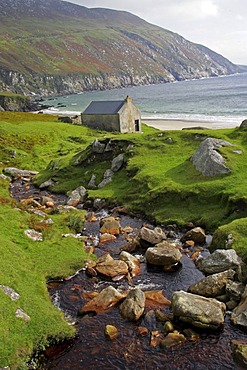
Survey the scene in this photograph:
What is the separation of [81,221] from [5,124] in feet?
169

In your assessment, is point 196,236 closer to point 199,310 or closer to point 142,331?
point 199,310

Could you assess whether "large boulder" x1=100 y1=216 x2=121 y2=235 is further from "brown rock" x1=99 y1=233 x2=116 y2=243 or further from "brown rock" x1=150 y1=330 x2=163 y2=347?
"brown rock" x1=150 y1=330 x2=163 y2=347

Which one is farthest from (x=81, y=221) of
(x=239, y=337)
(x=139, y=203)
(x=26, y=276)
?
(x=239, y=337)

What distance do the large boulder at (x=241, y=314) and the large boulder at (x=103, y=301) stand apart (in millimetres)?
6250

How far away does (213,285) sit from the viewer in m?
20.8

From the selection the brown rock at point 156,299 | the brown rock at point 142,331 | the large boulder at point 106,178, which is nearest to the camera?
the brown rock at point 142,331

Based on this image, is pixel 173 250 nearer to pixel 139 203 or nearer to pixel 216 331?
pixel 216 331

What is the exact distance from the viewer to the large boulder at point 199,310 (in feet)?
59.0

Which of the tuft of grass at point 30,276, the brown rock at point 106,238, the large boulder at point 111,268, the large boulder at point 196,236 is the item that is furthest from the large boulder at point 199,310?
the brown rock at point 106,238

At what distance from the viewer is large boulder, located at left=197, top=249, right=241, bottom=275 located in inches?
877

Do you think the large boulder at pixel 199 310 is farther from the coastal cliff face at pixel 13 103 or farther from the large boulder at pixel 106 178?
the coastal cliff face at pixel 13 103

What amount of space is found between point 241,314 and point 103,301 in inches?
298

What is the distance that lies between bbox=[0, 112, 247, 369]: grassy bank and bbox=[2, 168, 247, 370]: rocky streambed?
1250mm

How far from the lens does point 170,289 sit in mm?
21938
